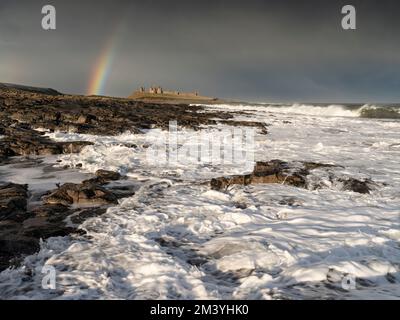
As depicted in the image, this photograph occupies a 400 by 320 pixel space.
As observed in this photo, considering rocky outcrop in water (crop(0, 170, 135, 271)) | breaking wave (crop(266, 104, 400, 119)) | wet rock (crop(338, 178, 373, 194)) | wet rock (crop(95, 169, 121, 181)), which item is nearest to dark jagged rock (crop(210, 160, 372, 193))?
wet rock (crop(338, 178, 373, 194))

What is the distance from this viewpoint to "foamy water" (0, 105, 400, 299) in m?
4.41

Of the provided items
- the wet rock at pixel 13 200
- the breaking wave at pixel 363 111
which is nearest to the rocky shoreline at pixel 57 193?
the wet rock at pixel 13 200

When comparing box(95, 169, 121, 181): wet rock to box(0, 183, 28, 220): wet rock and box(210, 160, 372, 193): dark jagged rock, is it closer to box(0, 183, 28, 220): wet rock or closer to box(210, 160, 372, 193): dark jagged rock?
box(0, 183, 28, 220): wet rock

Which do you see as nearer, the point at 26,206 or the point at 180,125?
the point at 26,206

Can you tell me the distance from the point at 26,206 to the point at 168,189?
3098mm

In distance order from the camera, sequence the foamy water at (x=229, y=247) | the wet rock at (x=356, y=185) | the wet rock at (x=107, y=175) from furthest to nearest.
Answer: the wet rock at (x=107, y=175), the wet rock at (x=356, y=185), the foamy water at (x=229, y=247)

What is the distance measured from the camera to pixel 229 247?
5617mm

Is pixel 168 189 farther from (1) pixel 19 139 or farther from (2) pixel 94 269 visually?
(1) pixel 19 139

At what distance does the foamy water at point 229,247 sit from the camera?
4414mm

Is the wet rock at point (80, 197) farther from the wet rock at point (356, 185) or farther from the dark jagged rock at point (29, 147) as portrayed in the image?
the dark jagged rock at point (29, 147)

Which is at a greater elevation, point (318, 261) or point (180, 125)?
point (180, 125)

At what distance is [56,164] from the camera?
454 inches
